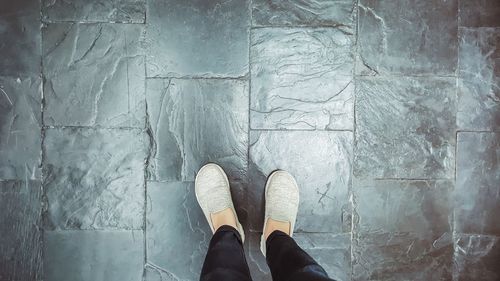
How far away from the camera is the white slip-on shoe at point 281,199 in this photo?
1838 millimetres

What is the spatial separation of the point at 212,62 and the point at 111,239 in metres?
1.01

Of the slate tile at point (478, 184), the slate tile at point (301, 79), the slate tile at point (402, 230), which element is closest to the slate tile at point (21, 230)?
the slate tile at point (301, 79)

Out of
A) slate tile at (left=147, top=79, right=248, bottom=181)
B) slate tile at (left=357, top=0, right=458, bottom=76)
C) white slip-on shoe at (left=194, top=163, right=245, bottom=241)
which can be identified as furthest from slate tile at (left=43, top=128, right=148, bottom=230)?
slate tile at (left=357, top=0, right=458, bottom=76)

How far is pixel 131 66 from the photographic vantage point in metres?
1.88

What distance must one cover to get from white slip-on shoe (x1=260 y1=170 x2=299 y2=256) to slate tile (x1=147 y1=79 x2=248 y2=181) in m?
0.20

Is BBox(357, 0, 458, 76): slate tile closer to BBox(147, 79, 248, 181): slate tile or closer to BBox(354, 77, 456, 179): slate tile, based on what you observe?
BBox(354, 77, 456, 179): slate tile

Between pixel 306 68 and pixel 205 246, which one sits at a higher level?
pixel 306 68

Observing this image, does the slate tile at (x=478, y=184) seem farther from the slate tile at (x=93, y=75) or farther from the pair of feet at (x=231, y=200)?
the slate tile at (x=93, y=75)

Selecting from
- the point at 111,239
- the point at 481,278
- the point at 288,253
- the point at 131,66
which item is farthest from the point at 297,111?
the point at 481,278

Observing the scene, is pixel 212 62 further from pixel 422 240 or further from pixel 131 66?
pixel 422 240

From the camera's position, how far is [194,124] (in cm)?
189

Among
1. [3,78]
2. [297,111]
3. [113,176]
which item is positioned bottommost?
[113,176]

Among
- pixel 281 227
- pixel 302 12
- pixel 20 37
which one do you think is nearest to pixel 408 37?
pixel 302 12

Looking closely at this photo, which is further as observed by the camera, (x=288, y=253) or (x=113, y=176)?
(x=113, y=176)
